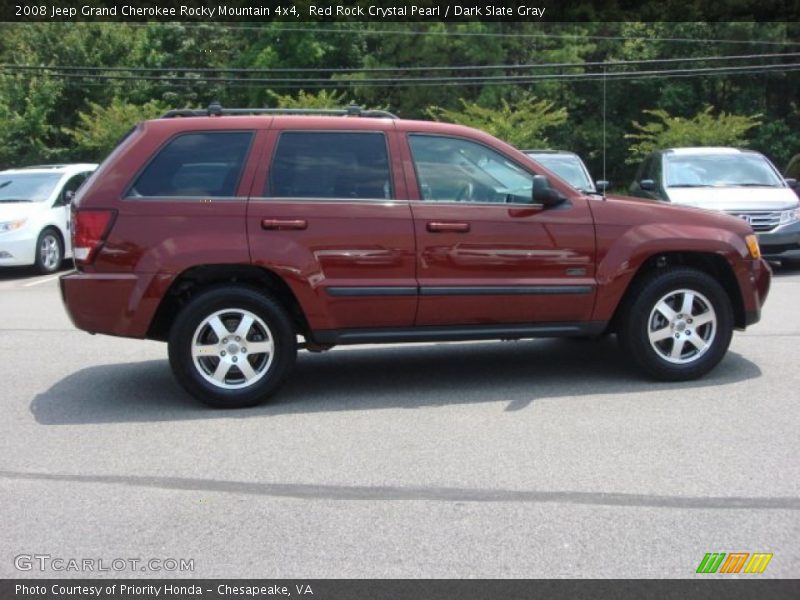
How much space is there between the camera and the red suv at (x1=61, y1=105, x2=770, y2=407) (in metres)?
6.11

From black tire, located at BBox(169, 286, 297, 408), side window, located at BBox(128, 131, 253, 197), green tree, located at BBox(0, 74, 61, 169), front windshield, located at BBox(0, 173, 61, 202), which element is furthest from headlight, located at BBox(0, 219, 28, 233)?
green tree, located at BBox(0, 74, 61, 169)

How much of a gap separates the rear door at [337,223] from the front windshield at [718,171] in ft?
26.6

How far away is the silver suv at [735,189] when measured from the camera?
12547 mm

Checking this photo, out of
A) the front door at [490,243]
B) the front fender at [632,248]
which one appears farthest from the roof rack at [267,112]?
the front fender at [632,248]

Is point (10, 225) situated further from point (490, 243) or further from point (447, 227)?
point (490, 243)

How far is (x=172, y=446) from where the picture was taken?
5.52 m

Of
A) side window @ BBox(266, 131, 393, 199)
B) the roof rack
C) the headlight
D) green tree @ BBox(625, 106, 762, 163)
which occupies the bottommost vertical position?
the headlight

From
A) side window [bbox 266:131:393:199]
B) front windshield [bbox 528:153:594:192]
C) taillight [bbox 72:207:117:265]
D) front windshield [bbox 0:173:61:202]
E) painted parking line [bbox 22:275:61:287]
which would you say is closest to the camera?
taillight [bbox 72:207:117:265]

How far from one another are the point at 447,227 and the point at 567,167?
870cm

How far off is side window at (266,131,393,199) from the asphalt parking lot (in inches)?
58.7

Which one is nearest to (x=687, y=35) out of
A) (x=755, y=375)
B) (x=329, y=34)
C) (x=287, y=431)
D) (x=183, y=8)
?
(x=329, y=34)

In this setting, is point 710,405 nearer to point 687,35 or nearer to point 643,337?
point 643,337

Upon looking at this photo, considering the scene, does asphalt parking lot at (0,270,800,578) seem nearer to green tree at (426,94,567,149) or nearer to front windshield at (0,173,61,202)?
front windshield at (0,173,61,202)

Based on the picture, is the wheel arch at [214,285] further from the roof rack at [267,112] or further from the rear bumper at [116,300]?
the roof rack at [267,112]
